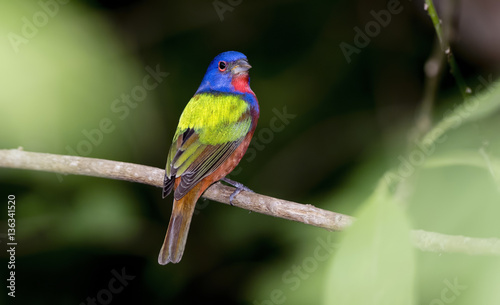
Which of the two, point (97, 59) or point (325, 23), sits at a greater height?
point (325, 23)

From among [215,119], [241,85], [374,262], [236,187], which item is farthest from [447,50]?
[241,85]

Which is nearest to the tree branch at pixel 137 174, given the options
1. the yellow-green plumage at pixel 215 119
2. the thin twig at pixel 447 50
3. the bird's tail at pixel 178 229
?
the bird's tail at pixel 178 229

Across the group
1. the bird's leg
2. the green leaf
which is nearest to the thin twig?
the green leaf

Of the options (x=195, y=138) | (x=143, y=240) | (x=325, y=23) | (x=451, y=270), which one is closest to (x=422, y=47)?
(x=325, y=23)

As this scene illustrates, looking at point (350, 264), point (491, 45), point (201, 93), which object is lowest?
point (350, 264)

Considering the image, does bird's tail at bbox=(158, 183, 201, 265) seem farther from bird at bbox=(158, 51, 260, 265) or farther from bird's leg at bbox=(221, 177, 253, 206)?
bird's leg at bbox=(221, 177, 253, 206)

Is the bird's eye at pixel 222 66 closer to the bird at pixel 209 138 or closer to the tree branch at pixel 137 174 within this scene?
the bird at pixel 209 138

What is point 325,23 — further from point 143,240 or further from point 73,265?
point 73,265
